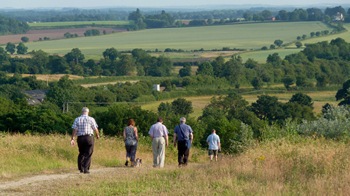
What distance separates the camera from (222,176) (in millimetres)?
14109

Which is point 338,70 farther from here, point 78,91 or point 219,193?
point 219,193

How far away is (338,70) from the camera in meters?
105

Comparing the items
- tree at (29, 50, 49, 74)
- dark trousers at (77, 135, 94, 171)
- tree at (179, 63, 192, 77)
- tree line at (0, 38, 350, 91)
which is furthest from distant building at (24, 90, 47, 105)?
dark trousers at (77, 135, 94, 171)

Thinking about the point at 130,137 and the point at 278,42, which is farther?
the point at 278,42

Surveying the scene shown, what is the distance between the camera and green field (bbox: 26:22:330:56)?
509ft

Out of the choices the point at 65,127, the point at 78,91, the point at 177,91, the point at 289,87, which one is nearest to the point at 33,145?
the point at 65,127

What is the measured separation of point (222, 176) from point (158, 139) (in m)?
4.35

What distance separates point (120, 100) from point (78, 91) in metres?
4.07

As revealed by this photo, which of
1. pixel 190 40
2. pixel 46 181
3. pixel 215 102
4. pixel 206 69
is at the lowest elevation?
pixel 190 40

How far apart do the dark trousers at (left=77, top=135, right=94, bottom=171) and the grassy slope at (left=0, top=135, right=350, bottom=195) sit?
1.08ft

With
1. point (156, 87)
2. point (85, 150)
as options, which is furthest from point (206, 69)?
point (85, 150)

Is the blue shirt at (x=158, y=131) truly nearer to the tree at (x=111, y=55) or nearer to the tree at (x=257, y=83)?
the tree at (x=257, y=83)

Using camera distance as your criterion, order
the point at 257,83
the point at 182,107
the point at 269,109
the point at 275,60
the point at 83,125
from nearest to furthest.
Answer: the point at 83,125, the point at 269,109, the point at 182,107, the point at 257,83, the point at 275,60

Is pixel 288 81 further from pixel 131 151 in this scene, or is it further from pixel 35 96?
pixel 131 151
